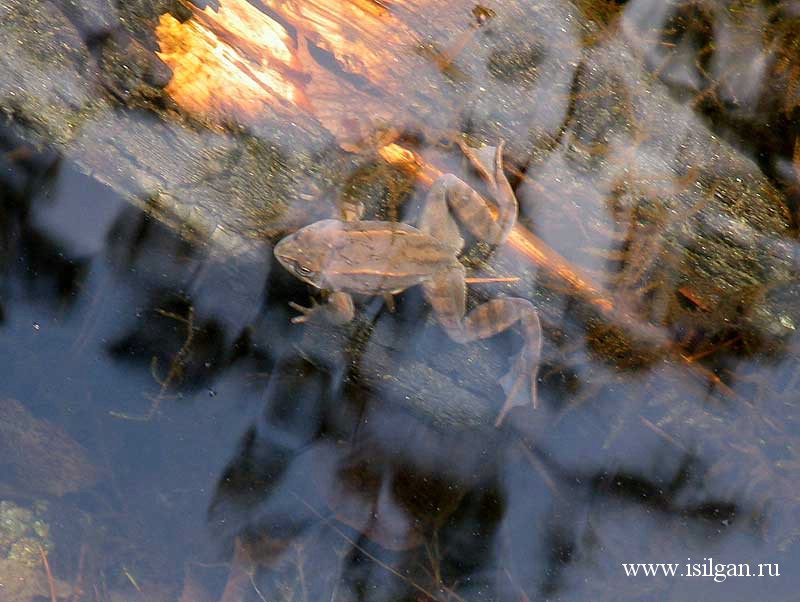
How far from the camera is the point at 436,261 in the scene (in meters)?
4.12

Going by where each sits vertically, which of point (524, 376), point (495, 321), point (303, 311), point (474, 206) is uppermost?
point (474, 206)

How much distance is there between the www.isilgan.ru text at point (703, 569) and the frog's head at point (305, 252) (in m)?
3.07

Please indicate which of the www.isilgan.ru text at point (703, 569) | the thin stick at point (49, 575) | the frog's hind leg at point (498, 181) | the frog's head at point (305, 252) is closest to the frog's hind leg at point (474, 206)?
the frog's hind leg at point (498, 181)

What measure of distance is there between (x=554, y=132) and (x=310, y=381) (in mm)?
2328

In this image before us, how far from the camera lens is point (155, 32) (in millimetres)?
3531

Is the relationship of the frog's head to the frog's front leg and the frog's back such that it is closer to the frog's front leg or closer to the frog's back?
the frog's back

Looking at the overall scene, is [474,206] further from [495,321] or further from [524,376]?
[524,376]

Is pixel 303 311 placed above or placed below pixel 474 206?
below

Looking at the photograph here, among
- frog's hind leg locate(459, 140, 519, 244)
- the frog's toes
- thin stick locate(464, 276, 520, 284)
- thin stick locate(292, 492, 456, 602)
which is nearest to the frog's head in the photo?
the frog's toes

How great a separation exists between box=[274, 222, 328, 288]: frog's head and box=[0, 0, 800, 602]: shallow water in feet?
0.26

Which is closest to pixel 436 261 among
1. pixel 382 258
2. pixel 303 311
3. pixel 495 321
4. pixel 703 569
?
pixel 382 258

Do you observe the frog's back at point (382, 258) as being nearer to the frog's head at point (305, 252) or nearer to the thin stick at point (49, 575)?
the frog's head at point (305, 252)

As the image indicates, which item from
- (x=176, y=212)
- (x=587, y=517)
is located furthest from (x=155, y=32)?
(x=587, y=517)

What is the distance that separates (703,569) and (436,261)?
9.72 ft
